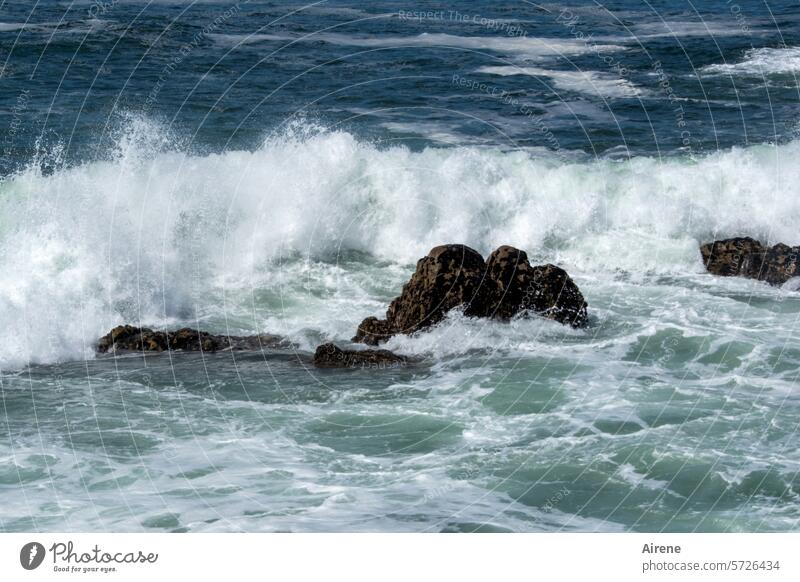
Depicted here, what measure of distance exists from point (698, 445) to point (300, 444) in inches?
248

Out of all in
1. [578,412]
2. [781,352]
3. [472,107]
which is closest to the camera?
[578,412]

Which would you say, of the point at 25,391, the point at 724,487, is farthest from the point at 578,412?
the point at 25,391

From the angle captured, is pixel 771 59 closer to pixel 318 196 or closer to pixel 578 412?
pixel 318 196

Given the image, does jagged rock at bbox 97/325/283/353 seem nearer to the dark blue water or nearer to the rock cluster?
the rock cluster

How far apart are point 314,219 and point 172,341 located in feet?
32.2

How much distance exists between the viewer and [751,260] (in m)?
26.8

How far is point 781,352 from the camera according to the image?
2183 centimetres

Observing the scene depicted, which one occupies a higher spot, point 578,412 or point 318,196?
point 318,196

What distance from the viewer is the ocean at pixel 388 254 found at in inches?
634
